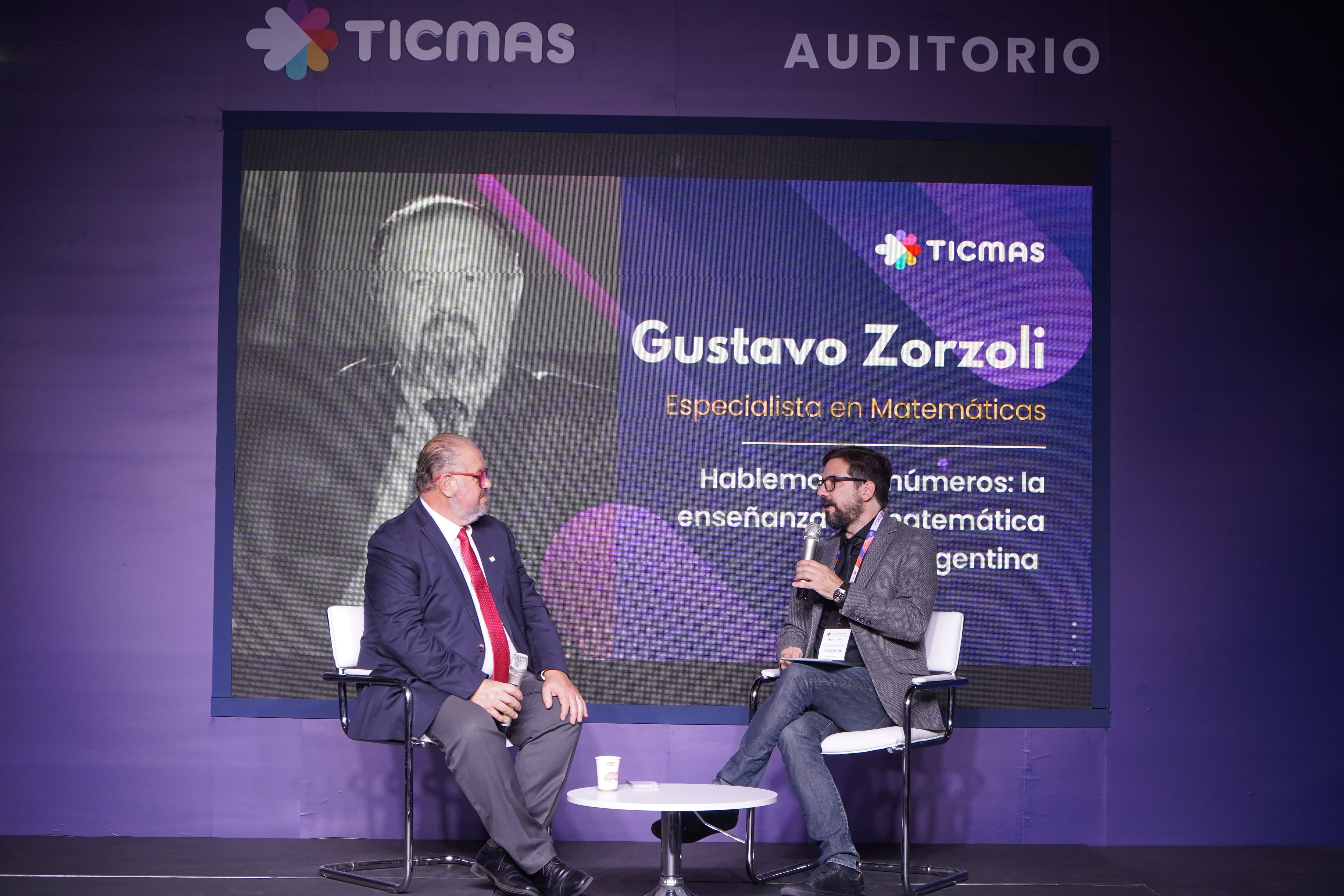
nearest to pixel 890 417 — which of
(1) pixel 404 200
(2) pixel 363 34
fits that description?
(1) pixel 404 200

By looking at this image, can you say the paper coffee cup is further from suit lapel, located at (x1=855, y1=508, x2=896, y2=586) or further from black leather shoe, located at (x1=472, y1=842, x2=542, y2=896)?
suit lapel, located at (x1=855, y1=508, x2=896, y2=586)

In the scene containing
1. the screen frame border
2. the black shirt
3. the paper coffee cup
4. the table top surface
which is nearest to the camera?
the table top surface

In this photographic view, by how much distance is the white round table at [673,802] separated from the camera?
3.17 metres

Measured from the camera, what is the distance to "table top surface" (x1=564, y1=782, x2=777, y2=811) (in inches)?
124

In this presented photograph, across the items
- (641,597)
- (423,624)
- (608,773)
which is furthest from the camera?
(641,597)

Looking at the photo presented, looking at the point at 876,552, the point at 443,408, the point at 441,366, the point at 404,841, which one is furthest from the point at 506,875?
the point at 441,366

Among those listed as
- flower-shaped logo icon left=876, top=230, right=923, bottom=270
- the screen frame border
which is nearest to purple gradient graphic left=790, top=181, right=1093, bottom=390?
flower-shaped logo icon left=876, top=230, right=923, bottom=270

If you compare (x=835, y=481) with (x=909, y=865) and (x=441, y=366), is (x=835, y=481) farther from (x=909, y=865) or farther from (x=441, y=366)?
(x=441, y=366)

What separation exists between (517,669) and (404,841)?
71cm

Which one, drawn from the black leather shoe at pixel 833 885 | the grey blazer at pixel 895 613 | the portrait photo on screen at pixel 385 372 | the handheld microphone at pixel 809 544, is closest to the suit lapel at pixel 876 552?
the grey blazer at pixel 895 613

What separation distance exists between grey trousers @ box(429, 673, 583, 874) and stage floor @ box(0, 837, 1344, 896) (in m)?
0.24

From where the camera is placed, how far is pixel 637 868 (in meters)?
4.10

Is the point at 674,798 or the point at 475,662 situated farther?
the point at 475,662
